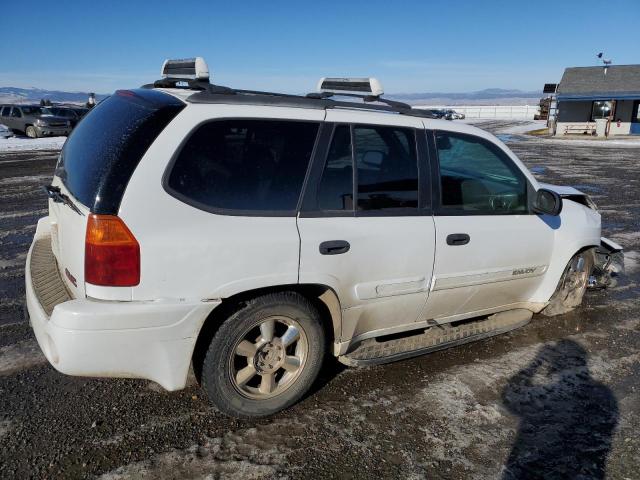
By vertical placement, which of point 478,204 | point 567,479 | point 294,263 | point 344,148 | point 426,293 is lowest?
point 567,479

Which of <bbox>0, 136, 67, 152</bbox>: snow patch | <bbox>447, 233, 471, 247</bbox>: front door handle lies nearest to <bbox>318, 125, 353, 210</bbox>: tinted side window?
<bbox>447, 233, 471, 247</bbox>: front door handle

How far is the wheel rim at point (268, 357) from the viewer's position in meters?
2.96

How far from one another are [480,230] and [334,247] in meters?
1.22

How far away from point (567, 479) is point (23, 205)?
9438 millimetres

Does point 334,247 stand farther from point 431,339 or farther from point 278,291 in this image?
point 431,339

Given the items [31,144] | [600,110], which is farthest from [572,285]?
[600,110]

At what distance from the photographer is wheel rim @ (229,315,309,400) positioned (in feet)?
9.71

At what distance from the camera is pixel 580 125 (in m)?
35.1

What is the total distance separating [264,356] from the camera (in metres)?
3.02

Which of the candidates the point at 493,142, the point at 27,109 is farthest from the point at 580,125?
the point at 493,142

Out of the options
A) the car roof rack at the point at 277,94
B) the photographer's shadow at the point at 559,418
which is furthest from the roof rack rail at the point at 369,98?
the photographer's shadow at the point at 559,418

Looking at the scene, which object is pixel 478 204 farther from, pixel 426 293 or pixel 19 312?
pixel 19 312

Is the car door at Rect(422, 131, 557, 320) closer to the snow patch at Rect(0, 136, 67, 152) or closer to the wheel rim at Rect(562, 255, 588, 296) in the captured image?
the wheel rim at Rect(562, 255, 588, 296)

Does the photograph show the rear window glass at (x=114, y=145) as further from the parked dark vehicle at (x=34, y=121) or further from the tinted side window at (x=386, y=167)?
the parked dark vehicle at (x=34, y=121)
